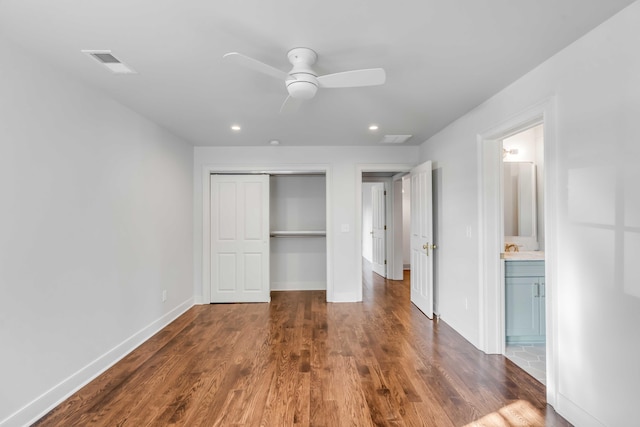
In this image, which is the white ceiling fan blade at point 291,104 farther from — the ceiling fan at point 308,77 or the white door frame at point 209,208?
the white door frame at point 209,208

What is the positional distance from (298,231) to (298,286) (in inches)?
39.8

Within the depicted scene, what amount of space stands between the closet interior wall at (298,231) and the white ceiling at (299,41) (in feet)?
8.94

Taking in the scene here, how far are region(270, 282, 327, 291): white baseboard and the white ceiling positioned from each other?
11.4ft

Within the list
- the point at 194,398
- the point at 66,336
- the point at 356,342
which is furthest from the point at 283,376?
the point at 66,336

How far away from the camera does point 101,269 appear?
2.74 meters

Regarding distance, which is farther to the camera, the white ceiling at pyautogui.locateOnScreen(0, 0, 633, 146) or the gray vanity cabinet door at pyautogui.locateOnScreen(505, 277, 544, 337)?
the gray vanity cabinet door at pyautogui.locateOnScreen(505, 277, 544, 337)

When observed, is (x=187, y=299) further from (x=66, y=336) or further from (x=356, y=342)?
(x=356, y=342)

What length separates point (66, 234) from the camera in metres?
2.36

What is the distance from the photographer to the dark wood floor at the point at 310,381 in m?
2.07

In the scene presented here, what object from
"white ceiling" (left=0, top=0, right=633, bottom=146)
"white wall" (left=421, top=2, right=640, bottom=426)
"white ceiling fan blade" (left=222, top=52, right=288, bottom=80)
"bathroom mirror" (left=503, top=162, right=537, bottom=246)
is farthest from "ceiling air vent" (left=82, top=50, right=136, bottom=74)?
"bathroom mirror" (left=503, top=162, right=537, bottom=246)

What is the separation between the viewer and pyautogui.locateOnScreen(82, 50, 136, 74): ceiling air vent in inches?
81.4

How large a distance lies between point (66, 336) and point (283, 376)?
1.69m

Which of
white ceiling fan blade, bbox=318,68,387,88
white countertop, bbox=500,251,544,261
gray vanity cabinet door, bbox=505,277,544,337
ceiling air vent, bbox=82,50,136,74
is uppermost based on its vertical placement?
ceiling air vent, bbox=82,50,136,74

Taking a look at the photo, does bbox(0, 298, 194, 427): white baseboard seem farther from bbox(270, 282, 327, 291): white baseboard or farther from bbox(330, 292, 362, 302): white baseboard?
bbox(330, 292, 362, 302): white baseboard
